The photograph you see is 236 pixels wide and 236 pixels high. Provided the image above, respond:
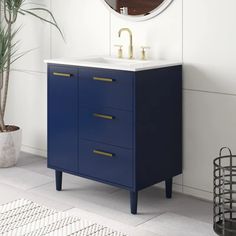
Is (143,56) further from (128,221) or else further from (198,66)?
(128,221)

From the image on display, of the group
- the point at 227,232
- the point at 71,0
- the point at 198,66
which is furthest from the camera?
the point at 71,0

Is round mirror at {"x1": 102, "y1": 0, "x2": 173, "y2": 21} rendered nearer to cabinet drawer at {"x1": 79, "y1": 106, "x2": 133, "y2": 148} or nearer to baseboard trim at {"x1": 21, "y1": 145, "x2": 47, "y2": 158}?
cabinet drawer at {"x1": 79, "y1": 106, "x2": 133, "y2": 148}

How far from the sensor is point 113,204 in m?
3.57

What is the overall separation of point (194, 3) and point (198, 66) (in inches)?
14.8

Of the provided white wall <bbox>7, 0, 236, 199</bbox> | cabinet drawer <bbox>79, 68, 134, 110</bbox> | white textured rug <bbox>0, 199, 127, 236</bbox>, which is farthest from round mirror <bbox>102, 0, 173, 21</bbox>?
white textured rug <bbox>0, 199, 127, 236</bbox>

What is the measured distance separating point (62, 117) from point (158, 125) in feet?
2.10

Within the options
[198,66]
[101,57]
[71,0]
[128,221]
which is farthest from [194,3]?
[128,221]

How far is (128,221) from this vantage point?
3305 millimetres

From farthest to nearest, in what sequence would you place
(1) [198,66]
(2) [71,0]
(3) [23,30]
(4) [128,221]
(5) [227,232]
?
(3) [23,30]
(2) [71,0]
(1) [198,66]
(4) [128,221]
(5) [227,232]

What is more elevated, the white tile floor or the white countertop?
the white countertop

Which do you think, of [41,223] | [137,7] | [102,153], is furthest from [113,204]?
[137,7]

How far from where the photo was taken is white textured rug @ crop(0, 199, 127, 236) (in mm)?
3145

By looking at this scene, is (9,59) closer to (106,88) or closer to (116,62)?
(116,62)

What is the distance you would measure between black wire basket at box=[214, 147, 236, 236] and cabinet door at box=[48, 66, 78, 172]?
915 millimetres
